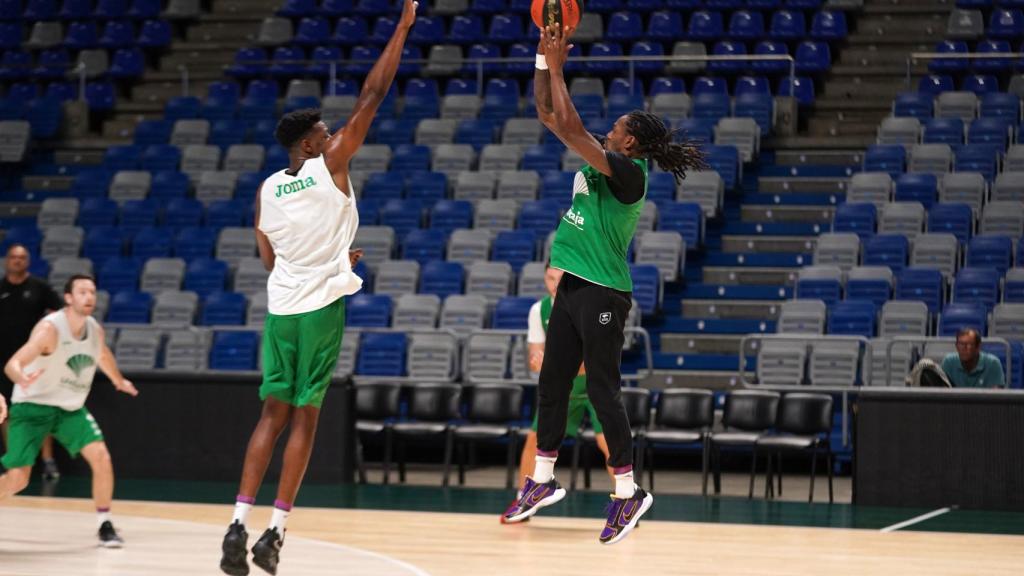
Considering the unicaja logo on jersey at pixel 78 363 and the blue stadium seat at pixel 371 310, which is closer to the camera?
the unicaja logo on jersey at pixel 78 363

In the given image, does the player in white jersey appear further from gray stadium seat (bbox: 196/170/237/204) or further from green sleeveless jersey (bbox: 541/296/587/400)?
gray stadium seat (bbox: 196/170/237/204)

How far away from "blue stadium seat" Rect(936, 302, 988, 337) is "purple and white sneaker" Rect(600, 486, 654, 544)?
7617 millimetres

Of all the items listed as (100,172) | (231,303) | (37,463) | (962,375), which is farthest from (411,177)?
(962,375)

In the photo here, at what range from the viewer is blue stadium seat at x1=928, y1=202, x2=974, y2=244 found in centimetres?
1538

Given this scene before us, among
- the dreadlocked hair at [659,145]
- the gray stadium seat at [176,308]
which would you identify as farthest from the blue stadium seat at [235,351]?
the dreadlocked hair at [659,145]

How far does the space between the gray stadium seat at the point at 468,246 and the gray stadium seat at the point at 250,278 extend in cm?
213

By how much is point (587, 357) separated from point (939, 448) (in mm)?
5554

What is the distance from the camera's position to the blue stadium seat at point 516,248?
16.0 metres

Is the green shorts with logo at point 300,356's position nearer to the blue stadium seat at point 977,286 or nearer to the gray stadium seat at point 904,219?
the blue stadium seat at point 977,286

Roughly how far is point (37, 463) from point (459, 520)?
5.58 meters

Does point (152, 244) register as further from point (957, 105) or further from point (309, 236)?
point (309, 236)

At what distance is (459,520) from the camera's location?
1043 cm

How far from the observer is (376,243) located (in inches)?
653

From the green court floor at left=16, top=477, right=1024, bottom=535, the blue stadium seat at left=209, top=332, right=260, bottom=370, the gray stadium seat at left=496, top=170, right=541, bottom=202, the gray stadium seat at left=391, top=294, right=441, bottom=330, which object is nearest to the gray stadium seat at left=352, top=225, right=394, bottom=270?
the gray stadium seat at left=391, top=294, right=441, bottom=330
